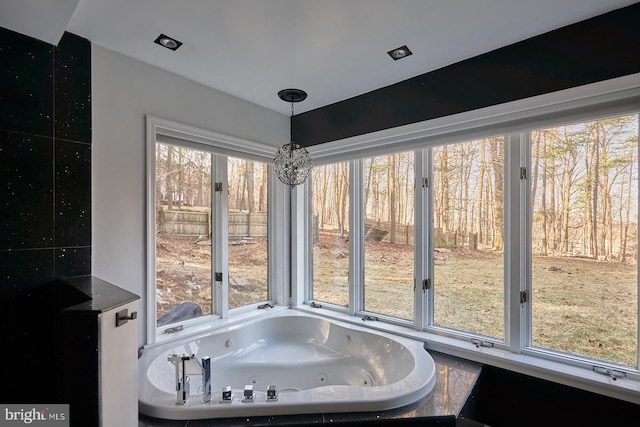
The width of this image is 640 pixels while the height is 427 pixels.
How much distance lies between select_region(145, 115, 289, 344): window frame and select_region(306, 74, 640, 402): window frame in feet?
3.27

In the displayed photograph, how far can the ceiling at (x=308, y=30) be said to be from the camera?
1527mm

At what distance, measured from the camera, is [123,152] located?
199 centimetres

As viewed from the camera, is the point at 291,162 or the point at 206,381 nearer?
the point at 206,381

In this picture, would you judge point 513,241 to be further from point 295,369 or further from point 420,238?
point 295,369

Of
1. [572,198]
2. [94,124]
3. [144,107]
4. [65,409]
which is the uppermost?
[144,107]

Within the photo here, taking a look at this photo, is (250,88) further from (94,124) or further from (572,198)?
(572,198)

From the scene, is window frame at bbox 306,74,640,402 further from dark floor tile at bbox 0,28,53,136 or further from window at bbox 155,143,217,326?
dark floor tile at bbox 0,28,53,136

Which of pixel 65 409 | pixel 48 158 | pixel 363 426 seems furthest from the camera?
pixel 48 158

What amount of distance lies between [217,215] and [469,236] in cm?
204

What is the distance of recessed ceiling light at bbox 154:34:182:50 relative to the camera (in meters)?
1.81

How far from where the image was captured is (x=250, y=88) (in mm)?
2494

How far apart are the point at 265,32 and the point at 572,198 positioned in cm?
206

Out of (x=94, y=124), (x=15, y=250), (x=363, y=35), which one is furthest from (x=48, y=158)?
(x=363, y=35)

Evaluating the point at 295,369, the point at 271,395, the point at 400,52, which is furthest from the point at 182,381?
the point at 400,52
